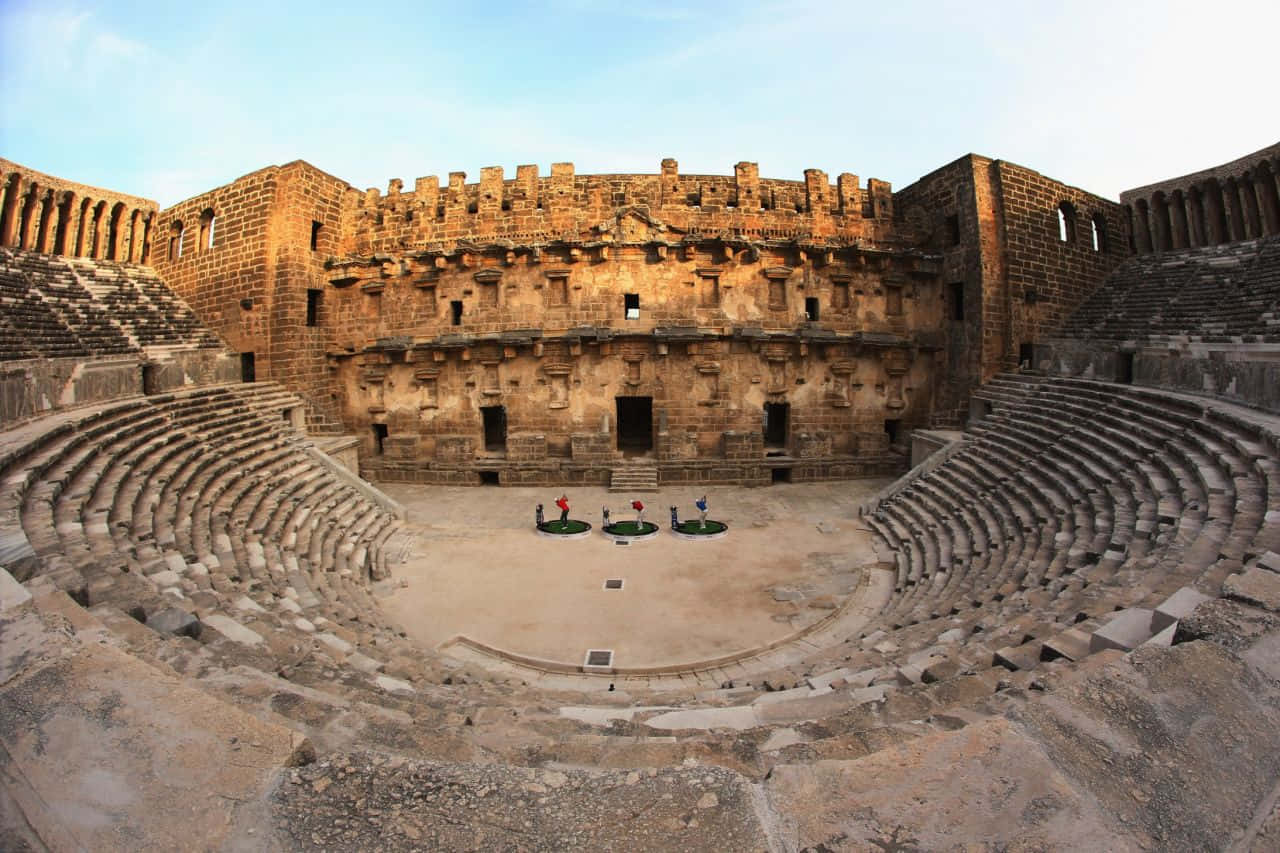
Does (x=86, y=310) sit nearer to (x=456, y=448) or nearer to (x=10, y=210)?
→ (x=10, y=210)

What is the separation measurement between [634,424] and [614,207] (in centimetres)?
855

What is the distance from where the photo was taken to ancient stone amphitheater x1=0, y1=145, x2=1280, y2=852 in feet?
8.07

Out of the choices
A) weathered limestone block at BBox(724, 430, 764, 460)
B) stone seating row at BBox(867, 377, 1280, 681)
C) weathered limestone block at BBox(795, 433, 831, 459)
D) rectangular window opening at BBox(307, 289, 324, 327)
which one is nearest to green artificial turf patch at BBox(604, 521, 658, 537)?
stone seating row at BBox(867, 377, 1280, 681)

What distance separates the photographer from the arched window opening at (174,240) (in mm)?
19891

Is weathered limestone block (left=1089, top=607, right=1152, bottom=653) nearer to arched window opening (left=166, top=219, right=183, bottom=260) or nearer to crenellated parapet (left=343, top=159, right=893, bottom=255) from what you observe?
crenellated parapet (left=343, top=159, right=893, bottom=255)

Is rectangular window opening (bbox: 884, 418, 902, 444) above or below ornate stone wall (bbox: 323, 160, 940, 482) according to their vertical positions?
below

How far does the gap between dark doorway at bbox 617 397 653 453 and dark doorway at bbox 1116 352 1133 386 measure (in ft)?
Answer: 41.3

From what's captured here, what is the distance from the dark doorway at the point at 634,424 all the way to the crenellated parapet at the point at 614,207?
6143 mm

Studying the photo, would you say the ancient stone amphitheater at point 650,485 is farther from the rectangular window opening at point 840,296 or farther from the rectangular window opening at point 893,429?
the rectangular window opening at point 893,429

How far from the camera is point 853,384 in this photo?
1884 cm

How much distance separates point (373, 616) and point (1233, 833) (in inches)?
→ 343

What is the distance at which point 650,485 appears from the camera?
17.2 meters

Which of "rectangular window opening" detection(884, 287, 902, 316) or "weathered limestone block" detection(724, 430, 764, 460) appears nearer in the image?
"weathered limestone block" detection(724, 430, 764, 460)

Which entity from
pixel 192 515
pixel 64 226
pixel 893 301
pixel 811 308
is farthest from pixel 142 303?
pixel 893 301
